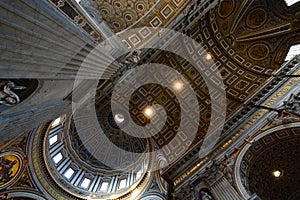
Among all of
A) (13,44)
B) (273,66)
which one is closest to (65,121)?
(13,44)

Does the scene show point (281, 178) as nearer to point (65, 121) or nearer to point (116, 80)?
point (116, 80)

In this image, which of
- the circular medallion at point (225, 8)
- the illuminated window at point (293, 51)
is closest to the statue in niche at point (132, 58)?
the circular medallion at point (225, 8)

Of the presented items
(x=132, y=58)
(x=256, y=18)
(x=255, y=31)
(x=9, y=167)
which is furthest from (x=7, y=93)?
(x=256, y=18)

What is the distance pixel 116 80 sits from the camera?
9133 millimetres

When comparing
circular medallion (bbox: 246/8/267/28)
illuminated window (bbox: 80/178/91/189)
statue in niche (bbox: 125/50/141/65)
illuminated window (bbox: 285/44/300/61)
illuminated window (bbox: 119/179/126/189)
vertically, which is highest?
circular medallion (bbox: 246/8/267/28)

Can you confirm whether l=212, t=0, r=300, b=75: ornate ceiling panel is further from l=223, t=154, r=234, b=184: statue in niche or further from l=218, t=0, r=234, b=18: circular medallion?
l=223, t=154, r=234, b=184: statue in niche

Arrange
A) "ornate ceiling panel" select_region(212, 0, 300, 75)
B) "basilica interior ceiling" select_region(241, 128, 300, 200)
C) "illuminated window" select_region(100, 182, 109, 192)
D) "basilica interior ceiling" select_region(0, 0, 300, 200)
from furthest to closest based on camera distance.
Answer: "illuminated window" select_region(100, 182, 109, 192) < "ornate ceiling panel" select_region(212, 0, 300, 75) < "basilica interior ceiling" select_region(0, 0, 300, 200) < "basilica interior ceiling" select_region(241, 128, 300, 200)

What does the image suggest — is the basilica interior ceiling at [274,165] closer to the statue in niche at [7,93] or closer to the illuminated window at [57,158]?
the statue in niche at [7,93]

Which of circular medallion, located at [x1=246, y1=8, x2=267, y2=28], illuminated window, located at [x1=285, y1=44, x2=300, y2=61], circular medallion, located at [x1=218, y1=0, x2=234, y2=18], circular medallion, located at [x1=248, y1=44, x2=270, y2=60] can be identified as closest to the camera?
illuminated window, located at [x1=285, y1=44, x2=300, y2=61]

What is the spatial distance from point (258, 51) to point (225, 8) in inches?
134

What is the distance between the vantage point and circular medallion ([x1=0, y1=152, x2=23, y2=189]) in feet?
27.1

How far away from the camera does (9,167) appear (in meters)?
8.48

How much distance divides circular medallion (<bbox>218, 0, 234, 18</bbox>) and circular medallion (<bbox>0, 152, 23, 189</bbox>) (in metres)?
13.1

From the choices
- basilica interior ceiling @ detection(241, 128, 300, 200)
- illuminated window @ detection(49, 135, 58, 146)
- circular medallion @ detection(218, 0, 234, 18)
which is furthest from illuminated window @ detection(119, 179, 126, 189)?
circular medallion @ detection(218, 0, 234, 18)
